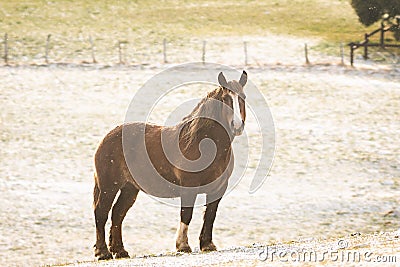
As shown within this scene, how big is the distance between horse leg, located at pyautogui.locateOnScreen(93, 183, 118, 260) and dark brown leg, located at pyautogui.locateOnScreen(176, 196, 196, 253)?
130 cm

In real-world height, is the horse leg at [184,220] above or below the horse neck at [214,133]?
below

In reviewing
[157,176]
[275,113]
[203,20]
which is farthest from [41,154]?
[203,20]

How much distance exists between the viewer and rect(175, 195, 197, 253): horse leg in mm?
12008

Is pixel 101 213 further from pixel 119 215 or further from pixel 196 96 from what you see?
pixel 196 96

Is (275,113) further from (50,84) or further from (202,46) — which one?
(202,46)

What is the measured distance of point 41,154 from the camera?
25719mm

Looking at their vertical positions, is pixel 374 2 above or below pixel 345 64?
above

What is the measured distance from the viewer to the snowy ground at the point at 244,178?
18.7 metres

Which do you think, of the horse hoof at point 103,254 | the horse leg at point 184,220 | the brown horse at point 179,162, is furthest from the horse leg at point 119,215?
the horse leg at point 184,220

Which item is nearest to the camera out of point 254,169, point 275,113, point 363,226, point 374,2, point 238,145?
point 363,226

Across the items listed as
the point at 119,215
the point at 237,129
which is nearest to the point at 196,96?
the point at 119,215

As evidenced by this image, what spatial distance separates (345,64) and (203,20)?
49.3 ft

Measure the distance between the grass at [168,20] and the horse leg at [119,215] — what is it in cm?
3243

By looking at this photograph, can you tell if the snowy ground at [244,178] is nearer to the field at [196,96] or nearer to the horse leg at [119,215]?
the field at [196,96]
